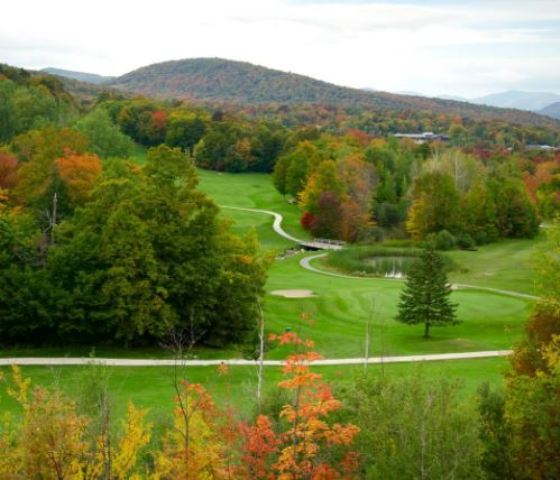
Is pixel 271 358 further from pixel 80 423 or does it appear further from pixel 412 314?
pixel 80 423

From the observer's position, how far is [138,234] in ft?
106

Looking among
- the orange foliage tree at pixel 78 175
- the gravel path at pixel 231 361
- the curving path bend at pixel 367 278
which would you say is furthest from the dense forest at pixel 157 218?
the curving path bend at pixel 367 278

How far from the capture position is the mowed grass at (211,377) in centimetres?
2503

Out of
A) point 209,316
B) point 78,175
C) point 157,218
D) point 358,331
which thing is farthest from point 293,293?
point 78,175

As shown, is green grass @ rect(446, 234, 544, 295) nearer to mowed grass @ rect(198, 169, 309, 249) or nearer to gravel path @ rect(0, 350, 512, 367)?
gravel path @ rect(0, 350, 512, 367)

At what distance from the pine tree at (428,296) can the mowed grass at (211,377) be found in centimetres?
460

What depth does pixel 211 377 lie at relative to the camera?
28.7 metres

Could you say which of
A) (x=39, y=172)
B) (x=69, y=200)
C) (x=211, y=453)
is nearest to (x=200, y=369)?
(x=211, y=453)

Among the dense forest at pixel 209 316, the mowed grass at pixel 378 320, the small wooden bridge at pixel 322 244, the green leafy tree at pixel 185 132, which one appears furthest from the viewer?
the green leafy tree at pixel 185 132

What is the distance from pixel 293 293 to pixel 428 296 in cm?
1281

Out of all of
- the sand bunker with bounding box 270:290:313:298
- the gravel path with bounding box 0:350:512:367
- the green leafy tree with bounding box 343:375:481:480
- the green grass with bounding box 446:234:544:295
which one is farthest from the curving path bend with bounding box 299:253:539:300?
the green leafy tree with bounding box 343:375:481:480

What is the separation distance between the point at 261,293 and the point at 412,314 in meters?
7.50

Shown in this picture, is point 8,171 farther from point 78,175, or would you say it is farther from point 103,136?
point 103,136

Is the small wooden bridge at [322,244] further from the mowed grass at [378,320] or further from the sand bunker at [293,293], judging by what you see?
the sand bunker at [293,293]
